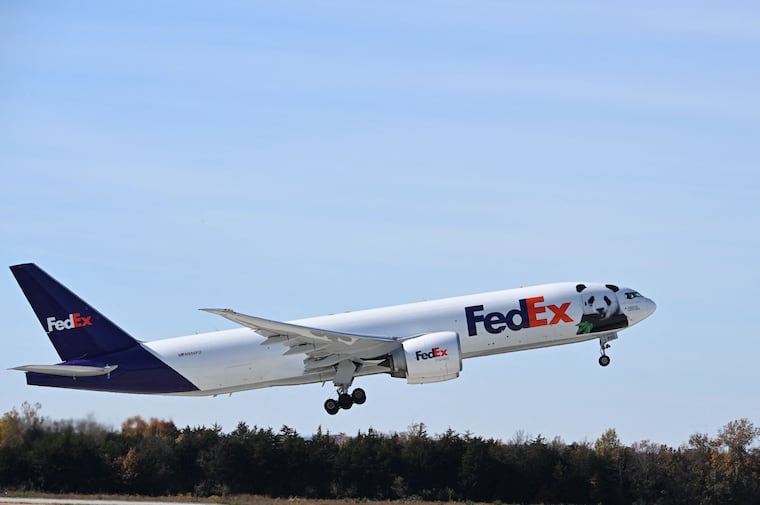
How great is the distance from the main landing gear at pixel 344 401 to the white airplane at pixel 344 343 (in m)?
0.04

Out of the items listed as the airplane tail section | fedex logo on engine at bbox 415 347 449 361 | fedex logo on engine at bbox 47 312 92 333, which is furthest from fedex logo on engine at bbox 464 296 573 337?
fedex logo on engine at bbox 47 312 92 333

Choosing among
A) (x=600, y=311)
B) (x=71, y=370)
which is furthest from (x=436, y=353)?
(x=71, y=370)

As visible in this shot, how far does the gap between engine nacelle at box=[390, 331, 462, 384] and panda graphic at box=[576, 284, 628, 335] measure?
5.95m

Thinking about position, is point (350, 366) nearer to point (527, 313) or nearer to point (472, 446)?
point (527, 313)

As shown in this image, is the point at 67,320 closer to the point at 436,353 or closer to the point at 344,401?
the point at 344,401

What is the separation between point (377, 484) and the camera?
6781cm

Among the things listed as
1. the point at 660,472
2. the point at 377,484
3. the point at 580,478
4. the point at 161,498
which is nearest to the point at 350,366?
the point at 161,498

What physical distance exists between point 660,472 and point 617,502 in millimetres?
4723

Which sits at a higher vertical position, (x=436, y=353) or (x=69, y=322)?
(x=69, y=322)

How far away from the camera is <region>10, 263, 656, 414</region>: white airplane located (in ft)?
173

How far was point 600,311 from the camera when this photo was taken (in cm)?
5441

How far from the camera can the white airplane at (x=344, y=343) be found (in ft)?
173

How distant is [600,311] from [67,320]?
23.3 meters

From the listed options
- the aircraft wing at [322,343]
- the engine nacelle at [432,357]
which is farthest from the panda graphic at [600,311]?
the aircraft wing at [322,343]
